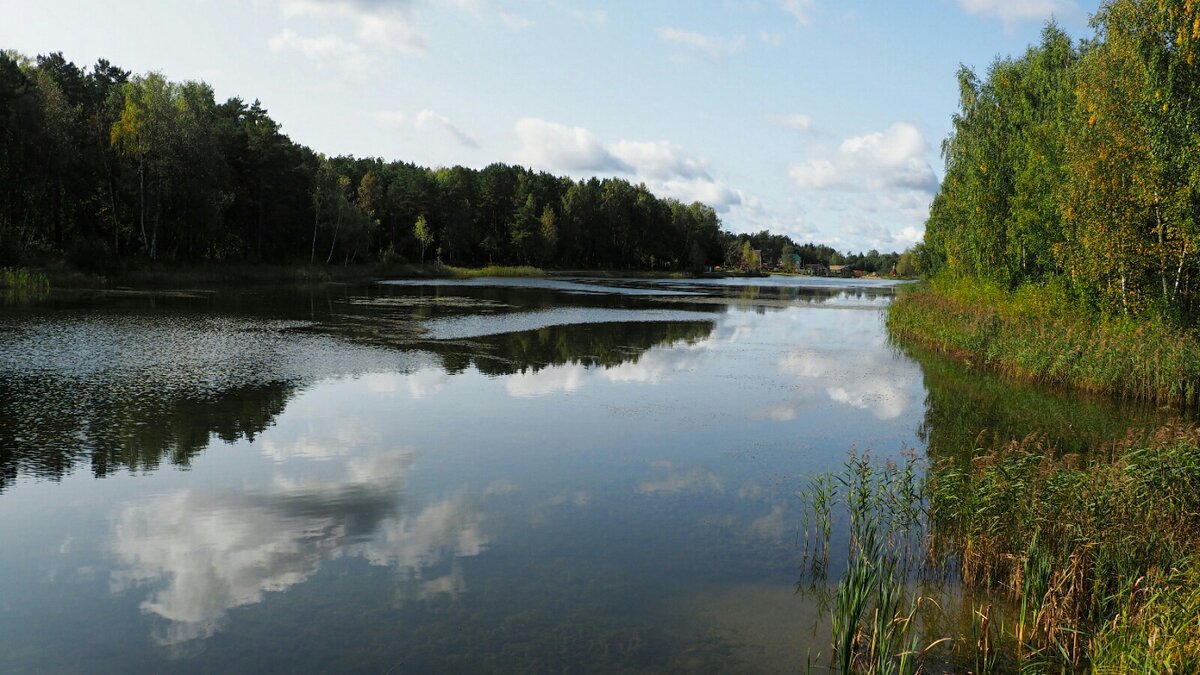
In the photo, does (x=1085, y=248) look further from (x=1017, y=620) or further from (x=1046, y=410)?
(x=1017, y=620)

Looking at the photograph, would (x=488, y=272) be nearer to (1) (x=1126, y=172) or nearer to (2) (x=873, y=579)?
(1) (x=1126, y=172)

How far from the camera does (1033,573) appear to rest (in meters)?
7.50

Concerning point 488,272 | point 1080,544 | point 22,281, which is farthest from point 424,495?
point 488,272

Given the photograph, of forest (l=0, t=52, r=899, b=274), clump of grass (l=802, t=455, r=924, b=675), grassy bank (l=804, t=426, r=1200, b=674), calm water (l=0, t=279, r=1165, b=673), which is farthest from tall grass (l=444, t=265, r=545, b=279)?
grassy bank (l=804, t=426, r=1200, b=674)

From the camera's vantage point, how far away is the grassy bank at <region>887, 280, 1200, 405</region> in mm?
19328

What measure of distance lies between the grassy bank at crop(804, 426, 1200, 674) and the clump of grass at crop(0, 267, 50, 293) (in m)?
46.4

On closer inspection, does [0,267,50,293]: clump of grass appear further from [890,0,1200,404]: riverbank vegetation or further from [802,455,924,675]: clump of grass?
[890,0,1200,404]: riverbank vegetation

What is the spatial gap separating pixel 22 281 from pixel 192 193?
17.6 metres

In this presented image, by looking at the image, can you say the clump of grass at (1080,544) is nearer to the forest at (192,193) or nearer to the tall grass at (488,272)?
the forest at (192,193)

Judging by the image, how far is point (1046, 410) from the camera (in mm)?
18828

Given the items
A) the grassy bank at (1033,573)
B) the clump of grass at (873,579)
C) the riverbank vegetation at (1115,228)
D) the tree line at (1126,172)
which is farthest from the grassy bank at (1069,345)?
the clump of grass at (873,579)

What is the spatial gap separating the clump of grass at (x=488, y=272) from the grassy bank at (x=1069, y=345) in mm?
71973

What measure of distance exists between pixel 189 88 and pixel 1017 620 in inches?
3103

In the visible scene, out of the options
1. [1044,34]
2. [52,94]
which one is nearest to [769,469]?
[1044,34]
